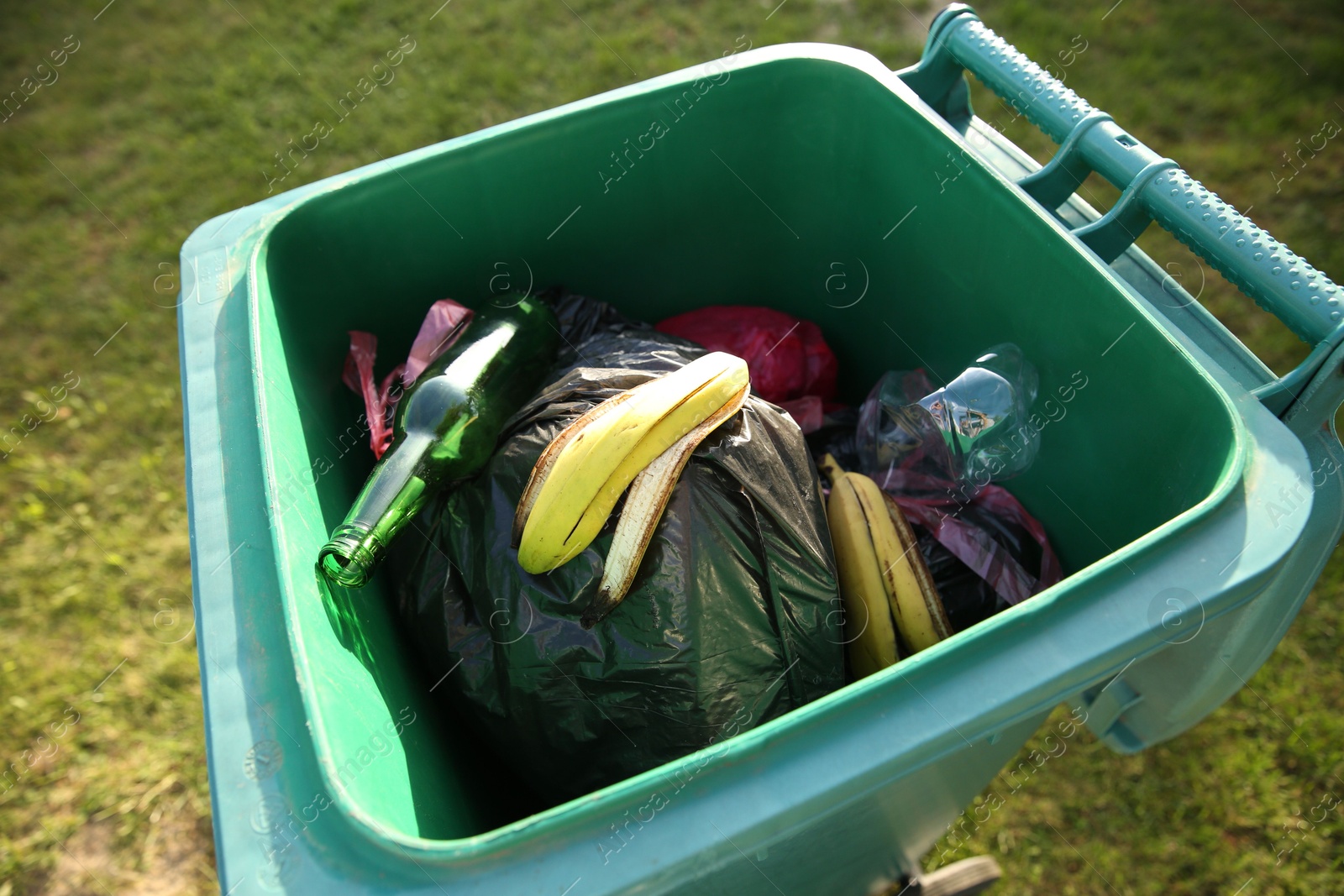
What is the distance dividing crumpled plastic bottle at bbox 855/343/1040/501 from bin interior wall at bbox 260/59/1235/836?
3 cm

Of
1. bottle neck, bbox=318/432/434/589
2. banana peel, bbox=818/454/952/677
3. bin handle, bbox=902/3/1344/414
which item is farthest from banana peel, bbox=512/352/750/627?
bin handle, bbox=902/3/1344/414

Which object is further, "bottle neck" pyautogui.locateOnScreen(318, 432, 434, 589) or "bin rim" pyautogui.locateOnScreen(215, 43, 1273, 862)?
"bottle neck" pyautogui.locateOnScreen(318, 432, 434, 589)

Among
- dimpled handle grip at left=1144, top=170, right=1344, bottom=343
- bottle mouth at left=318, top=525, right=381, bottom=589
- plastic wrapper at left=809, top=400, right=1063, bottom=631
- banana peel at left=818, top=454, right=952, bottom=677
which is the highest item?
bottle mouth at left=318, top=525, right=381, bottom=589

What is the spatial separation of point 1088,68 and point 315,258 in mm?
2539

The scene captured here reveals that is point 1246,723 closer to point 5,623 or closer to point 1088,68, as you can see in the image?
point 1088,68

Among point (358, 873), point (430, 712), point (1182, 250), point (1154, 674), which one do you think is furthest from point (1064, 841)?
point (1182, 250)

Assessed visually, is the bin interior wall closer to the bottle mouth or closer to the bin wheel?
the bottle mouth

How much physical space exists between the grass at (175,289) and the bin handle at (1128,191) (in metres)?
Answer: 1.10

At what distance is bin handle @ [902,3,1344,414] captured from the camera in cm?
96

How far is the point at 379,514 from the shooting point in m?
0.97

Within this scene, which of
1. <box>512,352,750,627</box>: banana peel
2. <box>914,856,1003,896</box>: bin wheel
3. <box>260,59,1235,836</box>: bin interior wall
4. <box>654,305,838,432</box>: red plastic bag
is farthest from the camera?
<box>914,856,1003,896</box>: bin wheel

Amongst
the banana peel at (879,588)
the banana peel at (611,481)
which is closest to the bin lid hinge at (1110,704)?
the banana peel at (879,588)

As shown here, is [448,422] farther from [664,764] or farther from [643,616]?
[664,764]

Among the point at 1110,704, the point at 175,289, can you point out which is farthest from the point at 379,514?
the point at 175,289
